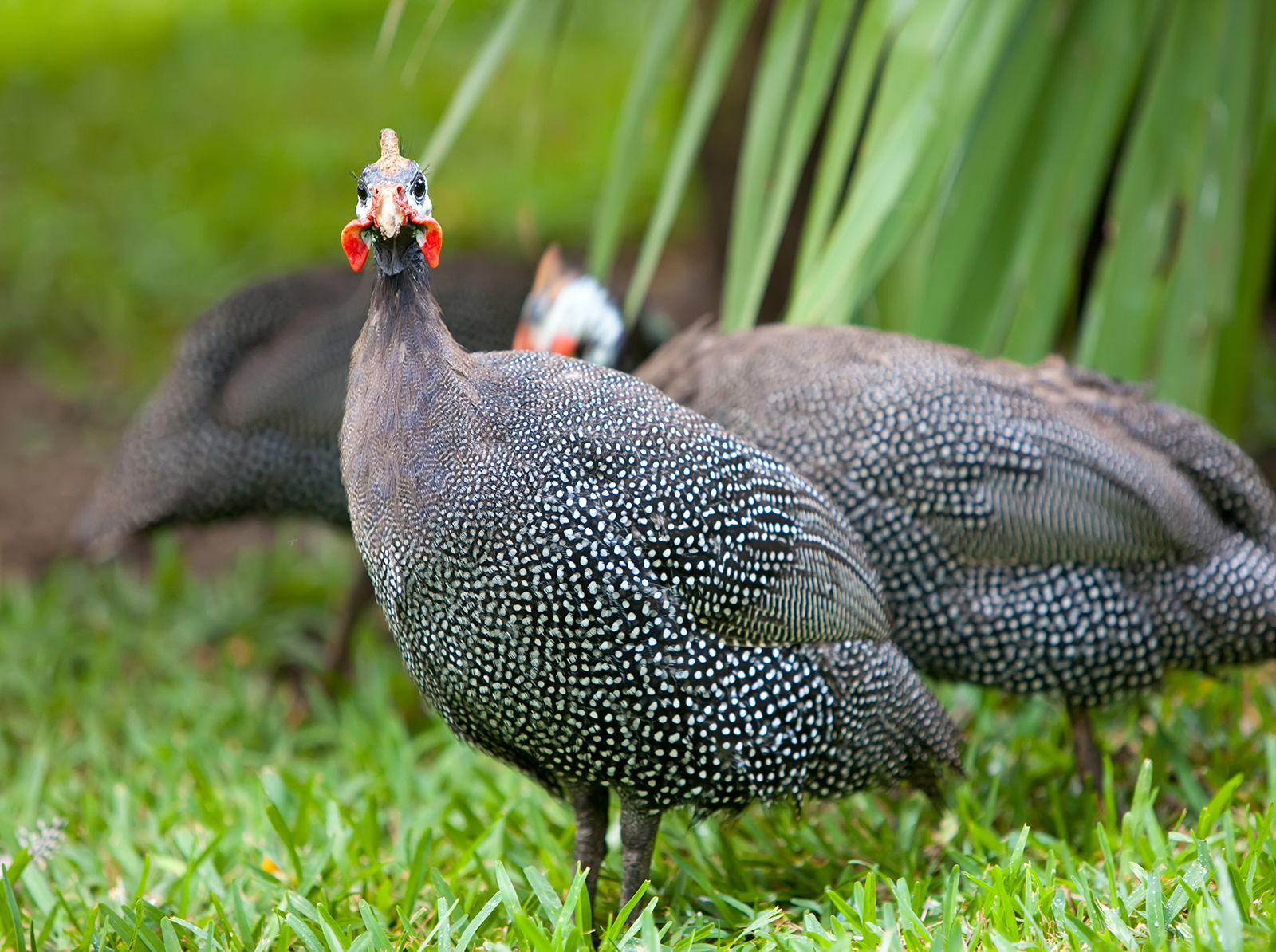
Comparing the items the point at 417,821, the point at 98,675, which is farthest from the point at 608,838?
the point at 98,675

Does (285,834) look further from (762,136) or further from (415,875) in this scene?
(762,136)

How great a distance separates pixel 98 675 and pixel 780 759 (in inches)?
113

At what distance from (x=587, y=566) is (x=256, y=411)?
2.41 m

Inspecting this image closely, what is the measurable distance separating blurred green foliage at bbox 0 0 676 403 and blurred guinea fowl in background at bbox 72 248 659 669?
3.86ft

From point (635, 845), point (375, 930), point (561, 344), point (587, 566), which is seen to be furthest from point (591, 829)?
point (561, 344)

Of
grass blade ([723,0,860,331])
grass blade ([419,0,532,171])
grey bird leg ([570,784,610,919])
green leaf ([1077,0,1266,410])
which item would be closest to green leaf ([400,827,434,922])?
grey bird leg ([570,784,610,919])

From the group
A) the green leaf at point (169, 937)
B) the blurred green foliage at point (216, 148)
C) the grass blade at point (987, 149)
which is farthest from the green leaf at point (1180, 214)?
the blurred green foliage at point (216, 148)

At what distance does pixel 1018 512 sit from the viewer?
3074 millimetres

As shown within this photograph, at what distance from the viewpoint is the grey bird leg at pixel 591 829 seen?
9.39 ft

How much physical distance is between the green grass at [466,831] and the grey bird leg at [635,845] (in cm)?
9

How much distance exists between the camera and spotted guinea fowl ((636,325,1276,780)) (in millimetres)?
3072

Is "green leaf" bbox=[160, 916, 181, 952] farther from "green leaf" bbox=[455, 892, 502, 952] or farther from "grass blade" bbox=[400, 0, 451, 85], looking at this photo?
"grass blade" bbox=[400, 0, 451, 85]

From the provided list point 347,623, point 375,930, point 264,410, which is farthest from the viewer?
point 347,623

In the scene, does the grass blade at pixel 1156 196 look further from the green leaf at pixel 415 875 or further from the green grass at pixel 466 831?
the green leaf at pixel 415 875
